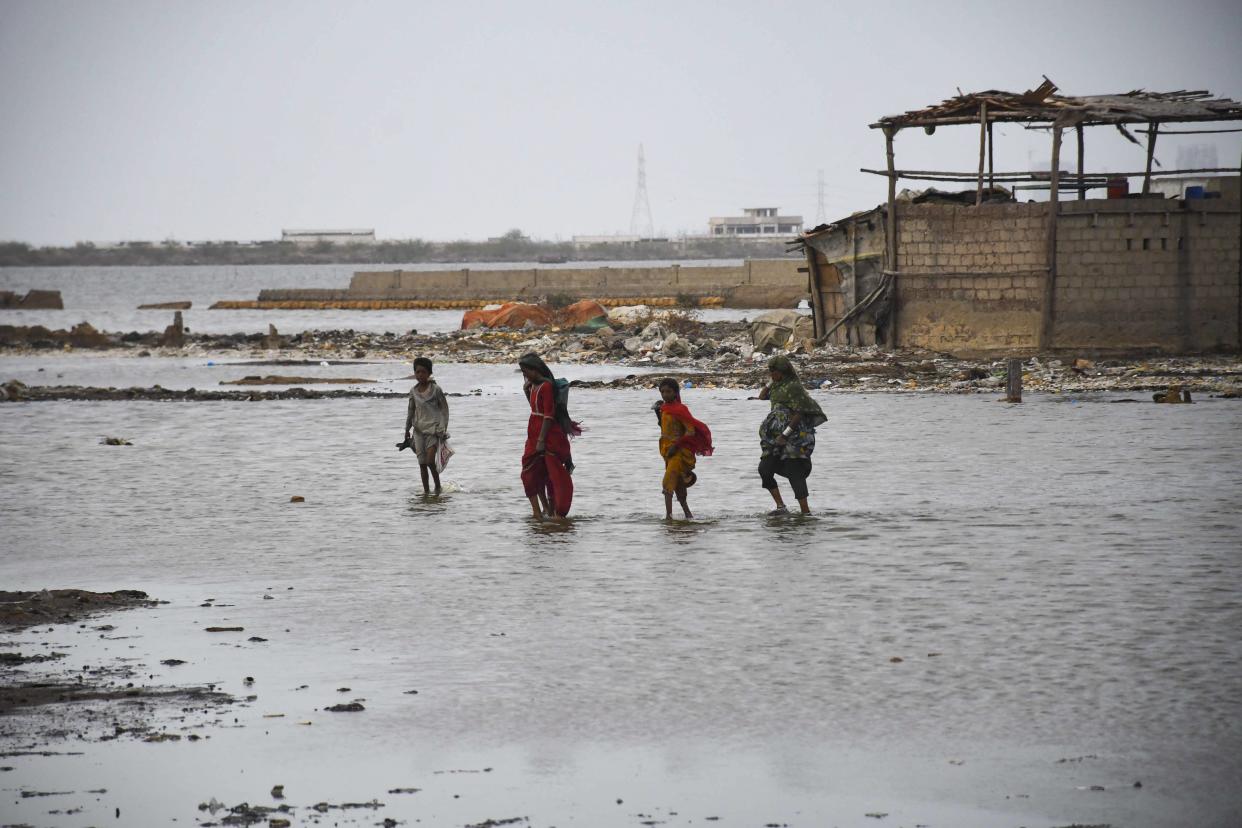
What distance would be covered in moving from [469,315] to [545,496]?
3645 centimetres

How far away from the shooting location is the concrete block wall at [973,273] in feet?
84.4

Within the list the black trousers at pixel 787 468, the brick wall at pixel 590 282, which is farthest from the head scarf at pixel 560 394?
the brick wall at pixel 590 282

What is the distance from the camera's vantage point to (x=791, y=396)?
11.6 metres

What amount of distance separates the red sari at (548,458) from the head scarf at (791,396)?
1.64 m

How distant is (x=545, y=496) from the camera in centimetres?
1229

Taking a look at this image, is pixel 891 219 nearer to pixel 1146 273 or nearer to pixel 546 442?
pixel 1146 273

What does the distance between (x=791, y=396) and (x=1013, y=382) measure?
1060 centimetres

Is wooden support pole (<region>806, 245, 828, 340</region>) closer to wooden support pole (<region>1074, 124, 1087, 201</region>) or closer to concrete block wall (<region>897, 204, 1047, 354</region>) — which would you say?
concrete block wall (<region>897, 204, 1047, 354</region>)

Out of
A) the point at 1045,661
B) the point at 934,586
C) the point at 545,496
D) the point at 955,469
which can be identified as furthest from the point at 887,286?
the point at 1045,661

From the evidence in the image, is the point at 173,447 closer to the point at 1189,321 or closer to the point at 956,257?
the point at 956,257

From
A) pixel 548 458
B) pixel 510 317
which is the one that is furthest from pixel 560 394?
pixel 510 317

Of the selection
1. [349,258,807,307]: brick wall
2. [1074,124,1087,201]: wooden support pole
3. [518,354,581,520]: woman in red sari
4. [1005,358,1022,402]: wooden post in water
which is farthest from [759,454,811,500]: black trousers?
[349,258,807,307]: brick wall

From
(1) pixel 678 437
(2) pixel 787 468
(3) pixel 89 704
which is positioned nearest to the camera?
(3) pixel 89 704

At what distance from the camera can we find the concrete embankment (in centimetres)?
6838
